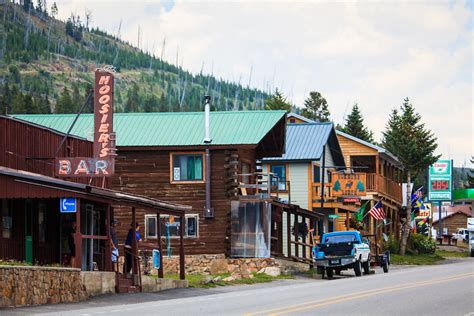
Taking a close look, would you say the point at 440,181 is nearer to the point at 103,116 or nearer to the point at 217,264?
the point at 217,264

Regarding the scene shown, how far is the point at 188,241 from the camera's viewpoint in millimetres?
46594

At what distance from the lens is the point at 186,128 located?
4756 centimetres

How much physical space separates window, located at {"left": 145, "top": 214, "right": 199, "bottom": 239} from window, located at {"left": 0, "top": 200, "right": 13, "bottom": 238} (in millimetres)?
16671

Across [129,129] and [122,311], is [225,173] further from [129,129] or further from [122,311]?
[122,311]

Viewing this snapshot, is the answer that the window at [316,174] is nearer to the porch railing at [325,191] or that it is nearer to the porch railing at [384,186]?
the porch railing at [325,191]

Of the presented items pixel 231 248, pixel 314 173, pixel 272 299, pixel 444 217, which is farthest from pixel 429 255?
pixel 444 217

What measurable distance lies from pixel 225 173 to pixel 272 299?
21.7 meters

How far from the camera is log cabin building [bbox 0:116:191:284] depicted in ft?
88.7

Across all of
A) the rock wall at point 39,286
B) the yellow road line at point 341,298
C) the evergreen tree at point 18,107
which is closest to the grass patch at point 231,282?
the yellow road line at point 341,298

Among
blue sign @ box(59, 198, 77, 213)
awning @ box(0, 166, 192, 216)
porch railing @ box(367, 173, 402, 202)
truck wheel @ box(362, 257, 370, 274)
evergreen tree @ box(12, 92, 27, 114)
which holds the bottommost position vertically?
truck wheel @ box(362, 257, 370, 274)

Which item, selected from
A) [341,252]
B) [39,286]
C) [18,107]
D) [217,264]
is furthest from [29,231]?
[18,107]

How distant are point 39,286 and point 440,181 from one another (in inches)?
3142

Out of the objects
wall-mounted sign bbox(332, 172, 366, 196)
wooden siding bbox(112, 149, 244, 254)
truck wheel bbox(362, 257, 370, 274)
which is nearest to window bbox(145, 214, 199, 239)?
wooden siding bbox(112, 149, 244, 254)

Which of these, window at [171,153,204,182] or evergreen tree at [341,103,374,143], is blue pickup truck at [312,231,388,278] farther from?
evergreen tree at [341,103,374,143]
